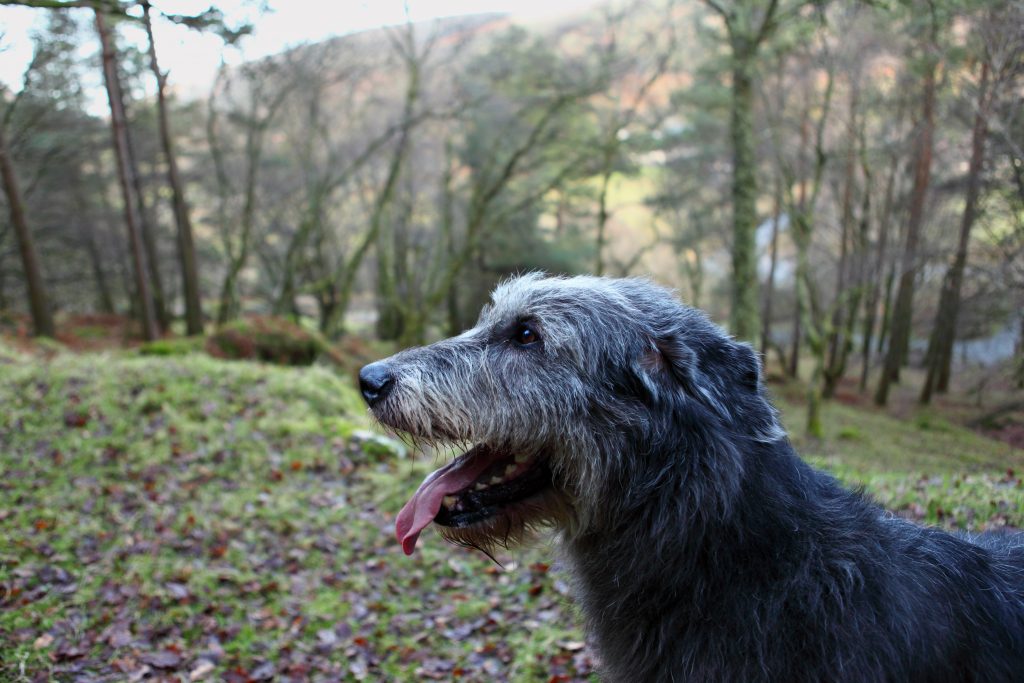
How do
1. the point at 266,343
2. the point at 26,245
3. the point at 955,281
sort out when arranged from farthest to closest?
the point at 26,245 < the point at 266,343 < the point at 955,281

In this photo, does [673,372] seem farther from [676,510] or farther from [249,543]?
[249,543]

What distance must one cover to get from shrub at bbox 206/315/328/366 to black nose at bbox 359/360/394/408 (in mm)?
11803

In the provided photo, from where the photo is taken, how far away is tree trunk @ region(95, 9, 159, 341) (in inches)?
537

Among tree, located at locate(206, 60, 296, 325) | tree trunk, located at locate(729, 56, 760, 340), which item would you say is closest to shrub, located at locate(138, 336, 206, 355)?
tree, located at locate(206, 60, 296, 325)

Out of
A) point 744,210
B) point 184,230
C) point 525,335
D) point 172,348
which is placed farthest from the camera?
point 184,230

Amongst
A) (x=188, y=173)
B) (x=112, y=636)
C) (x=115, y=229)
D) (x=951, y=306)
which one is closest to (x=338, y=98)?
(x=188, y=173)

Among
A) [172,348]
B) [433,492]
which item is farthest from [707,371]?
[172,348]

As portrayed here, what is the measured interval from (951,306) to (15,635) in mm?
12730

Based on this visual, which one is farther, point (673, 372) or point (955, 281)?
point (955, 281)

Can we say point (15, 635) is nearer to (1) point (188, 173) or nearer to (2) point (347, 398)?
(2) point (347, 398)

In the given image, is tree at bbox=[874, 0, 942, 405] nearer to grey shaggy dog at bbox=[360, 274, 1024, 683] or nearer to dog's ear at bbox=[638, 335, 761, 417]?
dog's ear at bbox=[638, 335, 761, 417]

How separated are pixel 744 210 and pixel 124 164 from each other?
13018mm

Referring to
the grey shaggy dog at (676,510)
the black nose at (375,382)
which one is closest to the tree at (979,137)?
the grey shaggy dog at (676,510)

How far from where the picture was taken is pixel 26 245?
1630 centimetres
